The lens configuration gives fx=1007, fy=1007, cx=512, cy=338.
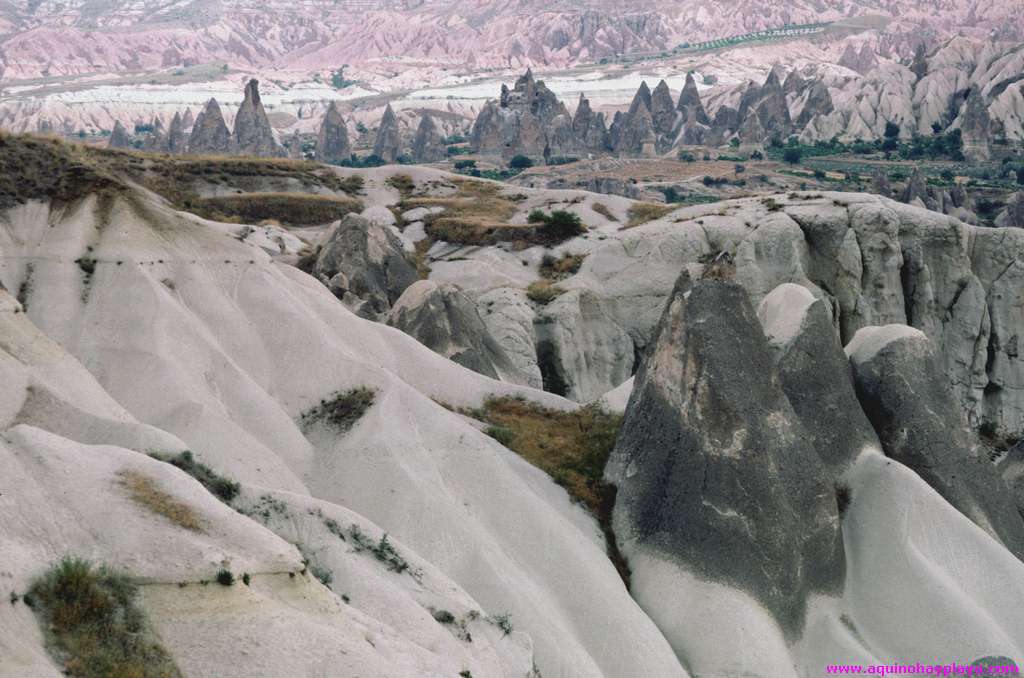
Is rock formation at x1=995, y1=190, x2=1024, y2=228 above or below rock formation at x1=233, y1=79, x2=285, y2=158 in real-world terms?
below

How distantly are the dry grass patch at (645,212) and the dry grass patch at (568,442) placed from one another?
29.8 metres

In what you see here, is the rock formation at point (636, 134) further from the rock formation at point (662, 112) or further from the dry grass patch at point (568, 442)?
the dry grass patch at point (568, 442)

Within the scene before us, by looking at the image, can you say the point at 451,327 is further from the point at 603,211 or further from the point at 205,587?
the point at 603,211

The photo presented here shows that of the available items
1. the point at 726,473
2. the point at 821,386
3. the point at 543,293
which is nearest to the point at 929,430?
the point at 821,386

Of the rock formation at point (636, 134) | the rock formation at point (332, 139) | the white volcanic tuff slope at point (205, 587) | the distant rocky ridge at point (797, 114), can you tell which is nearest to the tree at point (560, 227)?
the white volcanic tuff slope at point (205, 587)

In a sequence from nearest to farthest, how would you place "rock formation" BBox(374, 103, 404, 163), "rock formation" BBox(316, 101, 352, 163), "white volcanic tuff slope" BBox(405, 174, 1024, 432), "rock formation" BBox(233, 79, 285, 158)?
"white volcanic tuff slope" BBox(405, 174, 1024, 432), "rock formation" BBox(233, 79, 285, 158), "rock formation" BBox(374, 103, 404, 163), "rock formation" BBox(316, 101, 352, 163)

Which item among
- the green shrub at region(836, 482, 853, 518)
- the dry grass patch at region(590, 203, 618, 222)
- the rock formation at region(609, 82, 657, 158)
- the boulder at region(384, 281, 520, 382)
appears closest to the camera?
the green shrub at region(836, 482, 853, 518)

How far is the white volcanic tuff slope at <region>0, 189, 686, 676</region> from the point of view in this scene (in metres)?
19.7

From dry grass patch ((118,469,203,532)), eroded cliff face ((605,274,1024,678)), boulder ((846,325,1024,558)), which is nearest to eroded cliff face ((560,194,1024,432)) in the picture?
boulder ((846,325,1024,558))

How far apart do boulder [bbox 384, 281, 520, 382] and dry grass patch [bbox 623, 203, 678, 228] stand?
22.7 metres

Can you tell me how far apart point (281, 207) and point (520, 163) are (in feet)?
285

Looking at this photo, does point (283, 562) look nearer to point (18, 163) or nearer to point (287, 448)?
point (287, 448)

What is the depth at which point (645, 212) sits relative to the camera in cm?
5978

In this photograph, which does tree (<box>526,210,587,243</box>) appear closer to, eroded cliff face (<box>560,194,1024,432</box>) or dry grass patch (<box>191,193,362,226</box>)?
eroded cliff face (<box>560,194,1024,432</box>)
